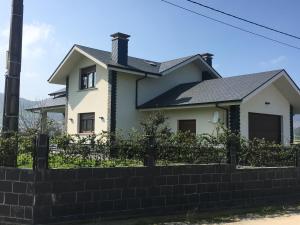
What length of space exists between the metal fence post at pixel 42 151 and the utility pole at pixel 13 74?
0.97m

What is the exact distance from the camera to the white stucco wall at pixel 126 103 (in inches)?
856

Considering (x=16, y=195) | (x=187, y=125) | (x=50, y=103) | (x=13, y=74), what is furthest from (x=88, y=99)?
(x=16, y=195)

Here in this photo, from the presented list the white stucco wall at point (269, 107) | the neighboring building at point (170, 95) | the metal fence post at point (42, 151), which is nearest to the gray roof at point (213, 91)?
the neighboring building at point (170, 95)

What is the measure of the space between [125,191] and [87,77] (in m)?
15.2

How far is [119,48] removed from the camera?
73.6ft

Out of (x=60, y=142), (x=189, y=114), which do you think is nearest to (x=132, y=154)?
(x=60, y=142)

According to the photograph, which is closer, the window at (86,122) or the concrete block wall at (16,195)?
the concrete block wall at (16,195)

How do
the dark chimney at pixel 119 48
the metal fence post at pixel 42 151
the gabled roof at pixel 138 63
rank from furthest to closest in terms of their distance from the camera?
the dark chimney at pixel 119 48 < the gabled roof at pixel 138 63 < the metal fence post at pixel 42 151

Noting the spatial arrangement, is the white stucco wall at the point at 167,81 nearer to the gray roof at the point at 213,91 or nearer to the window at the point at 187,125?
the gray roof at the point at 213,91

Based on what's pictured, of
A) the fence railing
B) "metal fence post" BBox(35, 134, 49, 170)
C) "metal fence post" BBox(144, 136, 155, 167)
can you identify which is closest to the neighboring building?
the fence railing

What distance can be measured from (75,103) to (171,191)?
15.1 m

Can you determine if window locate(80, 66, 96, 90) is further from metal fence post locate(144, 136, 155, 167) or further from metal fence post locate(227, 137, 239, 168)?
metal fence post locate(144, 136, 155, 167)

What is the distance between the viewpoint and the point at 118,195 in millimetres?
9297

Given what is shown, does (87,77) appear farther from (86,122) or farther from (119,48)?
(119,48)
